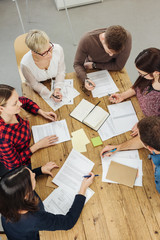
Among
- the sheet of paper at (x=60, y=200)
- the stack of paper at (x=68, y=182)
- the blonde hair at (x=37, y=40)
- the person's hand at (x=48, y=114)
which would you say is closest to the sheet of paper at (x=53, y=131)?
the person's hand at (x=48, y=114)

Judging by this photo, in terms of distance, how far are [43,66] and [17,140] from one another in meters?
0.73

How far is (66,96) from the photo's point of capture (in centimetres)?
195

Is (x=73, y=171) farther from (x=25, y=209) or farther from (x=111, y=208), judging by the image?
(x=25, y=209)

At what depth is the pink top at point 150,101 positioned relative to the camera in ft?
5.54

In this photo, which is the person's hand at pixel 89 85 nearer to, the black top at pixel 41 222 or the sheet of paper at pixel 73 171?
the sheet of paper at pixel 73 171

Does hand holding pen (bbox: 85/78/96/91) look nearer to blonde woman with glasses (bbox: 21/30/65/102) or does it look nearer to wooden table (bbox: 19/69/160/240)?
blonde woman with glasses (bbox: 21/30/65/102)

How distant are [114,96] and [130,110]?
19 centimetres

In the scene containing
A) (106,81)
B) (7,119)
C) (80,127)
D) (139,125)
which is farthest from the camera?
(106,81)

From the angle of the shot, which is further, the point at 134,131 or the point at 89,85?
the point at 89,85

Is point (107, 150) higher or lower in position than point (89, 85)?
lower

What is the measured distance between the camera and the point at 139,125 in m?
1.40

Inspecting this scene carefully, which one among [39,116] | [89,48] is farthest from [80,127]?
[89,48]

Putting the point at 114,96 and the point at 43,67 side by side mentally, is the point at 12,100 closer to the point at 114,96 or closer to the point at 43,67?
the point at 43,67

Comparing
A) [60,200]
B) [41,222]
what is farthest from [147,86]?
[41,222]
